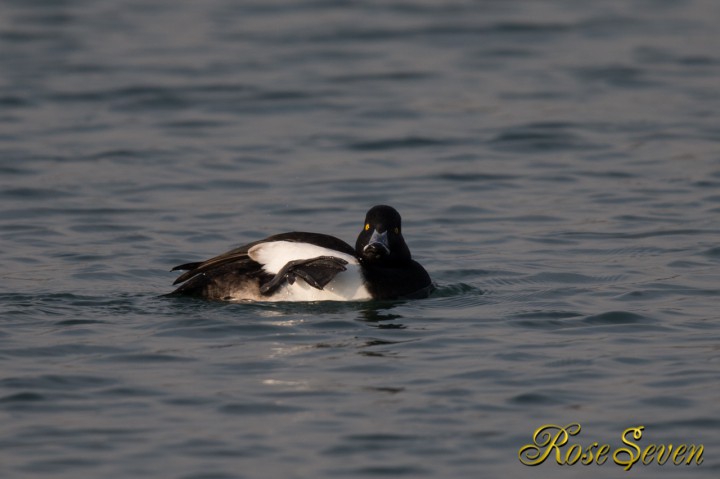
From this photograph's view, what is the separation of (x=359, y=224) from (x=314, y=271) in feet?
11.5

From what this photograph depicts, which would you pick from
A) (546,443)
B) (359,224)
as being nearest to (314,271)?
(546,443)

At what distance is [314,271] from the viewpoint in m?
9.70

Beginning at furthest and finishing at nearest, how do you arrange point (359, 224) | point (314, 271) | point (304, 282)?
point (359, 224) → point (304, 282) → point (314, 271)

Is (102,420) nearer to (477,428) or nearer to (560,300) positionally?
(477,428)

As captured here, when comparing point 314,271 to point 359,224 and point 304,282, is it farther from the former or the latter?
point 359,224

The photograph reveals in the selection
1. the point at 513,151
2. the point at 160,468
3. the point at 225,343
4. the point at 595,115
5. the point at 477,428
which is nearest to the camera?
the point at 160,468

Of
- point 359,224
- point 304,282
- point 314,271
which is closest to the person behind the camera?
point 314,271

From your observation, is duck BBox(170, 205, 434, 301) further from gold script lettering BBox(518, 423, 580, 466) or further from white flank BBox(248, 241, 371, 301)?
gold script lettering BBox(518, 423, 580, 466)

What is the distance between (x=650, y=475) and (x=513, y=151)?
952 cm

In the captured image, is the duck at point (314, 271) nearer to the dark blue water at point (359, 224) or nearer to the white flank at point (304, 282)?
the white flank at point (304, 282)

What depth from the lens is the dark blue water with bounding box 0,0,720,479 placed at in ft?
24.6

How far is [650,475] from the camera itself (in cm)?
693

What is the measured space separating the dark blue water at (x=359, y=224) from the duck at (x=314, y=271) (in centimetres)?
14

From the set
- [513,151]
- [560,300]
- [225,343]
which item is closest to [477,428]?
[225,343]
